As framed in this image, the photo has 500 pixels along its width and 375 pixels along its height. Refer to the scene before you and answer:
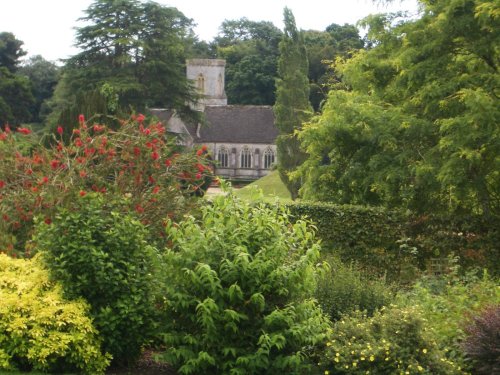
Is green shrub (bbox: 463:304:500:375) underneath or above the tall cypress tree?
underneath

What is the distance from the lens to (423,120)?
14.6m

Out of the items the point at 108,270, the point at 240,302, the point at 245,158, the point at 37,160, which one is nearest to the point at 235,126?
the point at 245,158

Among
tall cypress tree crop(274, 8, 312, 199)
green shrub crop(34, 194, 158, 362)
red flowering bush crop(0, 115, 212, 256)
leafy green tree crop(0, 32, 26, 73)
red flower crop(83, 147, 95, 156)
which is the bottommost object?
green shrub crop(34, 194, 158, 362)

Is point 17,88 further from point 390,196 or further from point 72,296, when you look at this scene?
point 72,296

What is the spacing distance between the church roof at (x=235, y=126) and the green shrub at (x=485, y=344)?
220 feet

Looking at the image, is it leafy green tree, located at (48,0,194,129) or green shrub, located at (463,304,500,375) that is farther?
leafy green tree, located at (48,0,194,129)

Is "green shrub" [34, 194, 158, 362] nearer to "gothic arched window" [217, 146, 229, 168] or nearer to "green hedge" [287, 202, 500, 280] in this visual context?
"green hedge" [287, 202, 500, 280]

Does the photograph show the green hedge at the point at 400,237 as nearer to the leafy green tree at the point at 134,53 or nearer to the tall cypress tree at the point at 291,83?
the leafy green tree at the point at 134,53

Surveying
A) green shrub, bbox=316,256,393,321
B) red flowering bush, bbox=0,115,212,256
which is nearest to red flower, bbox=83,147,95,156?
red flowering bush, bbox=0,115,212,256

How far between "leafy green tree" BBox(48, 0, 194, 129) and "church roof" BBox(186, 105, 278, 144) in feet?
114

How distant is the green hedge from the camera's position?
1360cm

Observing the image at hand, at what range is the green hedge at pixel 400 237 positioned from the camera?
535 inches

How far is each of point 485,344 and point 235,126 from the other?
224ft

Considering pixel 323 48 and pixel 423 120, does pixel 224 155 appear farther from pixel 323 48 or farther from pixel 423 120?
pixel 423 120
